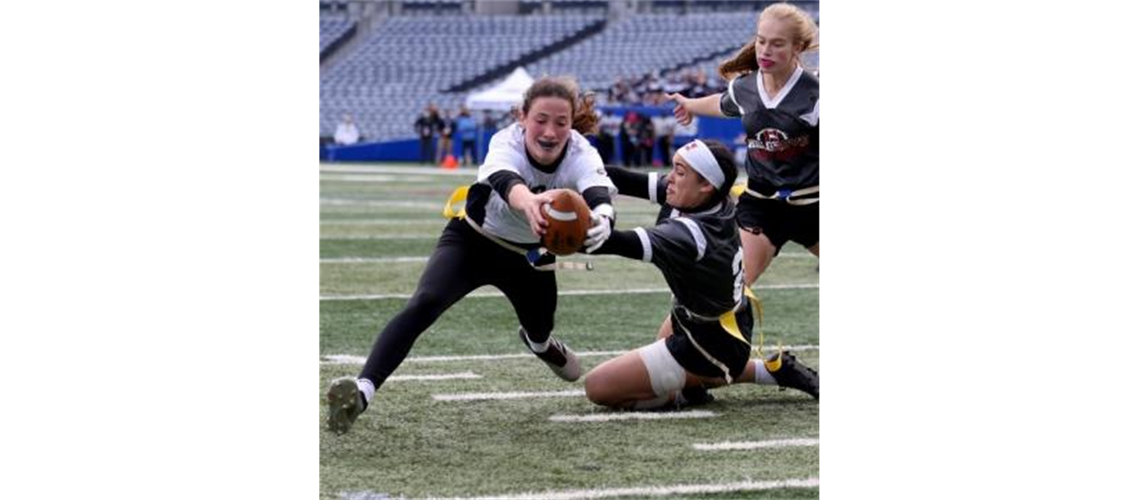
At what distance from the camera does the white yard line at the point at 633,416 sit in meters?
5.41

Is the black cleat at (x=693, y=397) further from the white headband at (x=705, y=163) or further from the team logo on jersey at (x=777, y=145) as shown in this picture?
the team logo on jersey at (x=777, y=145)

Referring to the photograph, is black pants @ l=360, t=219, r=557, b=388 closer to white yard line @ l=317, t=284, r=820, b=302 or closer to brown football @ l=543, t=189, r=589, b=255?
brown football @ l=543, t=189, r=589, b=255

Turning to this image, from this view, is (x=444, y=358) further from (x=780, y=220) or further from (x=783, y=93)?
(x=783, y=93)

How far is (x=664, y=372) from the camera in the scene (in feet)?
18.1

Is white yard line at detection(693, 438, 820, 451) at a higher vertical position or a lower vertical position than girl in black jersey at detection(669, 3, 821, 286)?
lower

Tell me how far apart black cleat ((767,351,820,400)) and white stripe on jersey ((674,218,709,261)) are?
745mm

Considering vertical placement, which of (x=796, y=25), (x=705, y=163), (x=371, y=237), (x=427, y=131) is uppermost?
(x=796, y=25)

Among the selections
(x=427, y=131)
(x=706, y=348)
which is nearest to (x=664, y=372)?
(x=706, y=348)

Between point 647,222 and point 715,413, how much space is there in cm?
972

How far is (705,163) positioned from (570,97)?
0.52 metres

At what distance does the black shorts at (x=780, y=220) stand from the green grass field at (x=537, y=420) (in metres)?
0.61

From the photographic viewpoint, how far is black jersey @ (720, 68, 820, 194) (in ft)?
20.7

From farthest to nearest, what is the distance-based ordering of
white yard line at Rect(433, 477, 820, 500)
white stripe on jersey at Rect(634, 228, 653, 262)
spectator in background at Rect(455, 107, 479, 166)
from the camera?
spectator in background at Rect(455, 107, 479, 166)
white stripe on jersey at Rect(634, 228, 653, 262)
white yard line at Rect(433, 477, 820, 500)

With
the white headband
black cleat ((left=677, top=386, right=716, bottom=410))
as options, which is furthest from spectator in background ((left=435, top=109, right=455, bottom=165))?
the white headband
